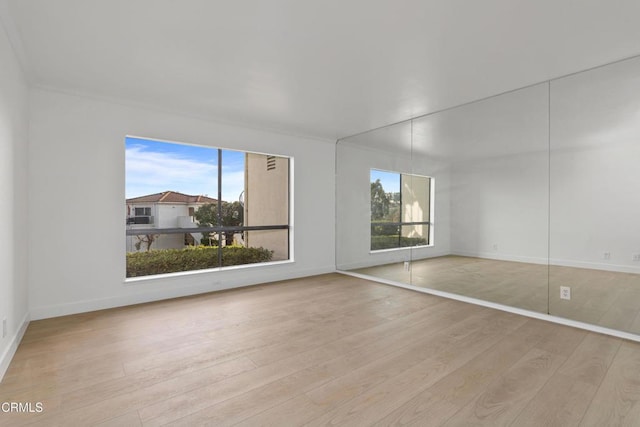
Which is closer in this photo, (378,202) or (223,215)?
(378,202)

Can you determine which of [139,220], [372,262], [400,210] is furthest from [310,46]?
[372,262]

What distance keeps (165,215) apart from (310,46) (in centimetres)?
365

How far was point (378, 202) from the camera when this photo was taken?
544cm

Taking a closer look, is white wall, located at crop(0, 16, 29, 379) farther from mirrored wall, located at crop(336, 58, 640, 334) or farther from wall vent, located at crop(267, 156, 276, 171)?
mirrored wall, located at crop(336, 58, 640, 334)

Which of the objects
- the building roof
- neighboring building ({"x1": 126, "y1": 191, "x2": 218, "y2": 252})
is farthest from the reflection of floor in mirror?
the building roof

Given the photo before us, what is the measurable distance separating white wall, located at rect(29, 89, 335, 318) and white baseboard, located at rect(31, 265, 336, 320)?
0.01 meters

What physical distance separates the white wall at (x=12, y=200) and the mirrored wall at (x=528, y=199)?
14.8 feet

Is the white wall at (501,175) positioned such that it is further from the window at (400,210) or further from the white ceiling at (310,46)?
the window at (400,210)

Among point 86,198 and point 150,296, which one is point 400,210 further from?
point 86,198

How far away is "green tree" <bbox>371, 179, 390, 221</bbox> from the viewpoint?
17.4ft

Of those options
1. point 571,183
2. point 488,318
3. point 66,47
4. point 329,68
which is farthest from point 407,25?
point 488,318

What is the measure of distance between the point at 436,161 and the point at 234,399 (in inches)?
155

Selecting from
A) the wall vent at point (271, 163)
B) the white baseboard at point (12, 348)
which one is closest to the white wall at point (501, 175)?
the wall vent at point (271, 163)

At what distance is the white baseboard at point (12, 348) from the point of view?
7.43 ft
